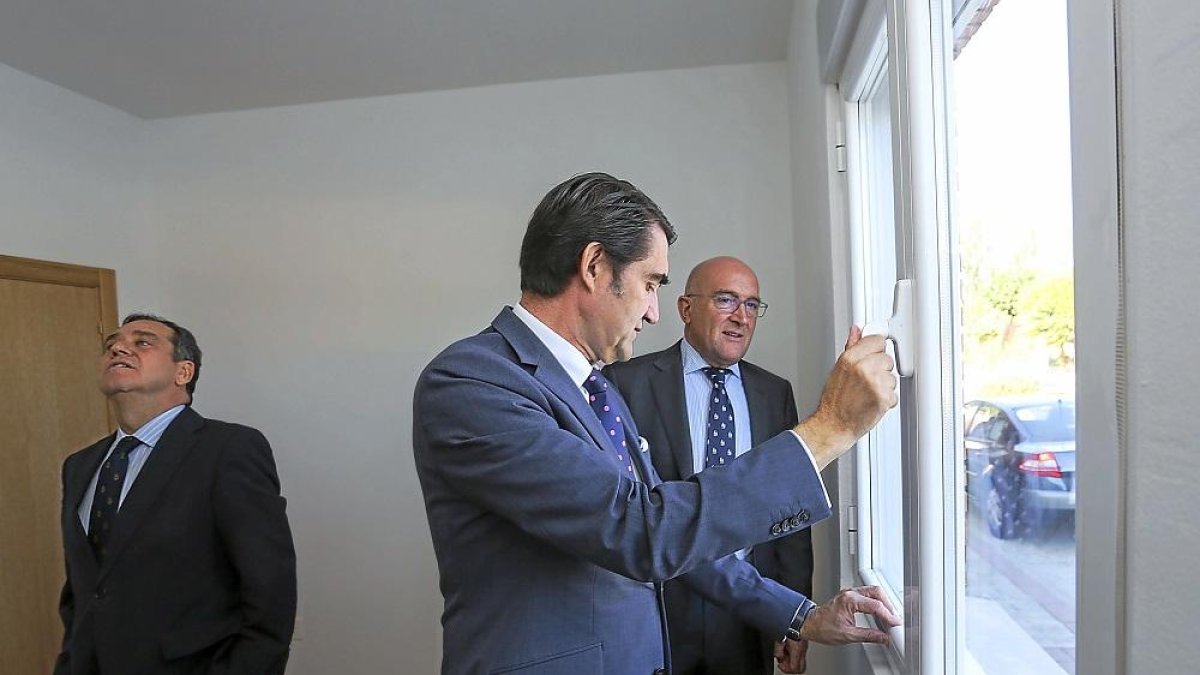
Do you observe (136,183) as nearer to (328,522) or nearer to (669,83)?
(328,522)

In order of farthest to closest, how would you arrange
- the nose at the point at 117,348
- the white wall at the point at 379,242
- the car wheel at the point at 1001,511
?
the white wall at the point at 379,242
the nose at the point at 117,348
the car wheel at the point at 1001,511

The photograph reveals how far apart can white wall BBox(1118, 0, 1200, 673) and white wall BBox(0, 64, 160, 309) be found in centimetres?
363

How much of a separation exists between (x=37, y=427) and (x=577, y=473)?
301 centimetres

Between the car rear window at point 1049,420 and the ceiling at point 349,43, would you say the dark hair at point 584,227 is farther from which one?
the ceiling at point 349,43

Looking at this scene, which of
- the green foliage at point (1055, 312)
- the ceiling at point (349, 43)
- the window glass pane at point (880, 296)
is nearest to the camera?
the green foliage at point (1055, 312)

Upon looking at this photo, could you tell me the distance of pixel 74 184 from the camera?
11.3ft

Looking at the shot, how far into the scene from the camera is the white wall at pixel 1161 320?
17.0 inches

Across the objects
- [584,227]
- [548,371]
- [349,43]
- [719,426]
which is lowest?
[719,426]

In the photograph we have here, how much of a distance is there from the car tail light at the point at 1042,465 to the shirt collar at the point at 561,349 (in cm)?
62

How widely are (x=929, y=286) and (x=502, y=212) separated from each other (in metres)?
2.61

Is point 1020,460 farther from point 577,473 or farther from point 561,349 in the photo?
point 561,349

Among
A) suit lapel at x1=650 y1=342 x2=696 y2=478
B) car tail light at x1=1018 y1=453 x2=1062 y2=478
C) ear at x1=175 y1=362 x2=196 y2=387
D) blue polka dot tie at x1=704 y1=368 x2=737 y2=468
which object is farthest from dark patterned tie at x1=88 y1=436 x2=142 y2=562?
car tail light at x1=1018 y1=453 x2=1062 y2=478

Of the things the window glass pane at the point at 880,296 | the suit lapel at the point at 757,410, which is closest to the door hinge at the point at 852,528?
the window glass pane at the point at 880,296

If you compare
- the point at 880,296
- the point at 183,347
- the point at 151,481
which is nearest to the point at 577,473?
the point at 880,296
